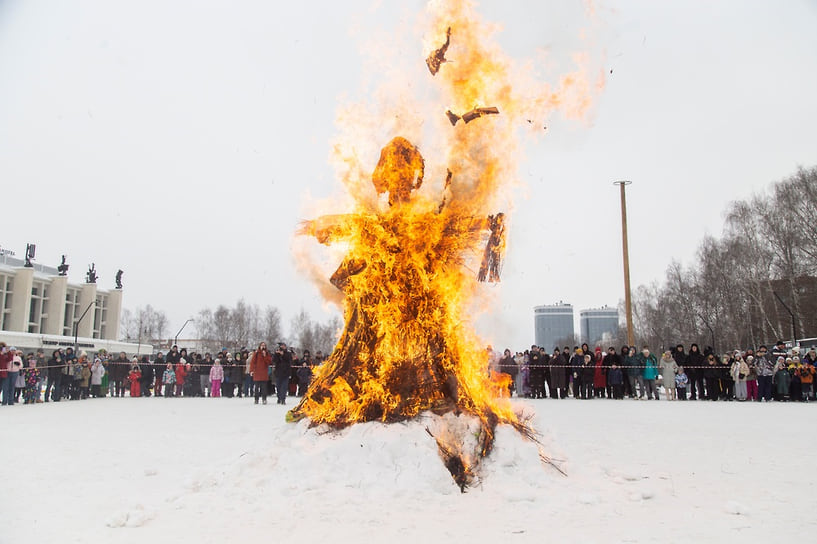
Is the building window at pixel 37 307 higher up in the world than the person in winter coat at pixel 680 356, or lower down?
higher up

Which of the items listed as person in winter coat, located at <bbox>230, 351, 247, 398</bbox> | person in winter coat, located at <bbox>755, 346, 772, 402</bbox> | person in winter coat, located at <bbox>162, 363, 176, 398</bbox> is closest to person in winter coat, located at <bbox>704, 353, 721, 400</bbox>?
person in winter coat, located at <bbox>755, 346, 772, 402</bbox>

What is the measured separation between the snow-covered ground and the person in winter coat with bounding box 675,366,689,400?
9.72m

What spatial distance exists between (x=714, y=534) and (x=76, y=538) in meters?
5.24

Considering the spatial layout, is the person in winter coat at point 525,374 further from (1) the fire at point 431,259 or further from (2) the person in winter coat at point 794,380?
(1) the fire at point 431,259

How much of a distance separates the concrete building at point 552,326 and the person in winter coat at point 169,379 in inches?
5532

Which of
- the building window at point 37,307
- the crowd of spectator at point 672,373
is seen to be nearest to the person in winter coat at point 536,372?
the crowd of spectator at point 672,373

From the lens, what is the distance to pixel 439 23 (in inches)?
319

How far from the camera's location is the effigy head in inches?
320

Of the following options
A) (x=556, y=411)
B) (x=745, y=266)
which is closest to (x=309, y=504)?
(x=556, y=411)

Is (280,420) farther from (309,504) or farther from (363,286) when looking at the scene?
(309,504)

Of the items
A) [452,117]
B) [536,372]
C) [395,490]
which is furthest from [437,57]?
[536,372]

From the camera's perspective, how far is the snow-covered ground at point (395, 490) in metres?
4.92

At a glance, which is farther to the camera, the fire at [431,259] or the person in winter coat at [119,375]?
the person in winter coat at [119,375]

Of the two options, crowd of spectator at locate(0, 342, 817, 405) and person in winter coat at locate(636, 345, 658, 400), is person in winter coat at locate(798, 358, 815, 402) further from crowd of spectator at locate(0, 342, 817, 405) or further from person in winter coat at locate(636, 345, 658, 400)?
person in winter coat at locate(636, 345, 658, 400)
